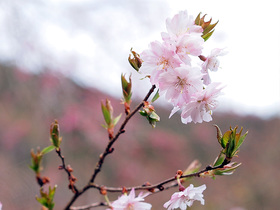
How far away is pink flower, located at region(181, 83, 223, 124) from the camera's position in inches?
25.0

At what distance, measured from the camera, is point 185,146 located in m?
6.35

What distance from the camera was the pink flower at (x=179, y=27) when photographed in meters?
0.61

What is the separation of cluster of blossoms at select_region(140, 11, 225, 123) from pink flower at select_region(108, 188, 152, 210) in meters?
0.21

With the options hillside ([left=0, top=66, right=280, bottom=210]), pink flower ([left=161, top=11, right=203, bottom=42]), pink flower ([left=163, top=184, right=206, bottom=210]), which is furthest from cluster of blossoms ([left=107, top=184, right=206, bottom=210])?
hillside ([left=0, top=66, right=280, bottom=210])

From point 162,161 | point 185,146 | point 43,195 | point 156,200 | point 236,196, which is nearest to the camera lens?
point 43,195

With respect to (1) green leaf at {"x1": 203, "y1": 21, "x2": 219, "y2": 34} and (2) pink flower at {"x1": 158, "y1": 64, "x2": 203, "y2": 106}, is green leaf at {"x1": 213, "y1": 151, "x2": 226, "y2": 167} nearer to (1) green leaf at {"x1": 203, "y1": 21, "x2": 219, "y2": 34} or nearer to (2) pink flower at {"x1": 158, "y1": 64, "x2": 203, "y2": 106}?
(2) pink flower at {"x1": 158, "y1": 64, "x2": 203, "y2": 106}

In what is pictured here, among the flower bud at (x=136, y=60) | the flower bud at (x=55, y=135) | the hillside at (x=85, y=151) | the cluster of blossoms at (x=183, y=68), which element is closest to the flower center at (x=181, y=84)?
the cluster of blossoms at (x=183, y=68)

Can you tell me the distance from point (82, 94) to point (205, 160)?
3.27m

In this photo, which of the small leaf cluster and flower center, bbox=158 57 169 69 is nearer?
flower center, bbox=158 57 169 69

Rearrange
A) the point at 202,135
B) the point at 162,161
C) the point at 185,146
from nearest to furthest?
the point at 162,161 < the point at 185,146 < the point at 202,135

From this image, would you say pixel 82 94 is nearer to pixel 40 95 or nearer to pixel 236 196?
pixel 40 95

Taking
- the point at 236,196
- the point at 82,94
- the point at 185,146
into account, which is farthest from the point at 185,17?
the point at 185,146

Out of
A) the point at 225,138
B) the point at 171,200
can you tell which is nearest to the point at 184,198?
the point at 171,200

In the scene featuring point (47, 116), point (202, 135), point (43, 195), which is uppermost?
point (202, 135)
